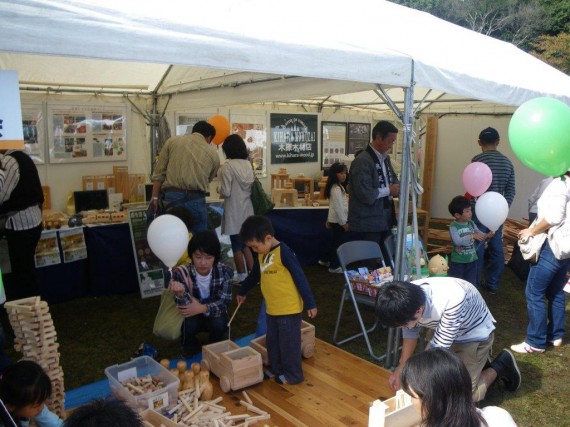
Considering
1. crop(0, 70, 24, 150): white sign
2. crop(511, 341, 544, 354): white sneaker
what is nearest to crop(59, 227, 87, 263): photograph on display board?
crop(0, 70, 24, 150): white sign

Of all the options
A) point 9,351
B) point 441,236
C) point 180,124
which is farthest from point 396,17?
point 9,351

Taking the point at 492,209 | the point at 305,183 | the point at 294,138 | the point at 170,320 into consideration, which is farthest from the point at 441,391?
the point at 294,138

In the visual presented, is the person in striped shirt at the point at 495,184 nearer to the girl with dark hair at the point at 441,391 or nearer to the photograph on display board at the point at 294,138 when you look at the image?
the photograph on display board at the point at 294,138

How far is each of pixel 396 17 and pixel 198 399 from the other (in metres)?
3.86

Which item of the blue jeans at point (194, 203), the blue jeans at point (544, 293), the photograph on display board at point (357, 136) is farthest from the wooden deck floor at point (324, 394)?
the photograph on display board at point (357, 136)

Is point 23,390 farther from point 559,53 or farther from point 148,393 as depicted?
point 559,53

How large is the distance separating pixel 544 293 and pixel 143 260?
3592 millimetres

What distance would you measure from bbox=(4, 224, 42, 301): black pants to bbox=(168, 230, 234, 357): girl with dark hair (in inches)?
54.7

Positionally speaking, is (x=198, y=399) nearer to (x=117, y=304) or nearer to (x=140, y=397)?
(x=140, y=397)

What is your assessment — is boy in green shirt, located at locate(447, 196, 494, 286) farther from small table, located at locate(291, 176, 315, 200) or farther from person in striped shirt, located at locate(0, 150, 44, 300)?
person in striped shirt, located at locate(0, 150, 44, 300)

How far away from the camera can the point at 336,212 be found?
18.9ft

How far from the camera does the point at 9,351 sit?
3.73m

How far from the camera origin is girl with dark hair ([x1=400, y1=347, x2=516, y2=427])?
Result: 1.49m

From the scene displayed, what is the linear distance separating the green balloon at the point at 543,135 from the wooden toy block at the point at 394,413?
5.39ft
